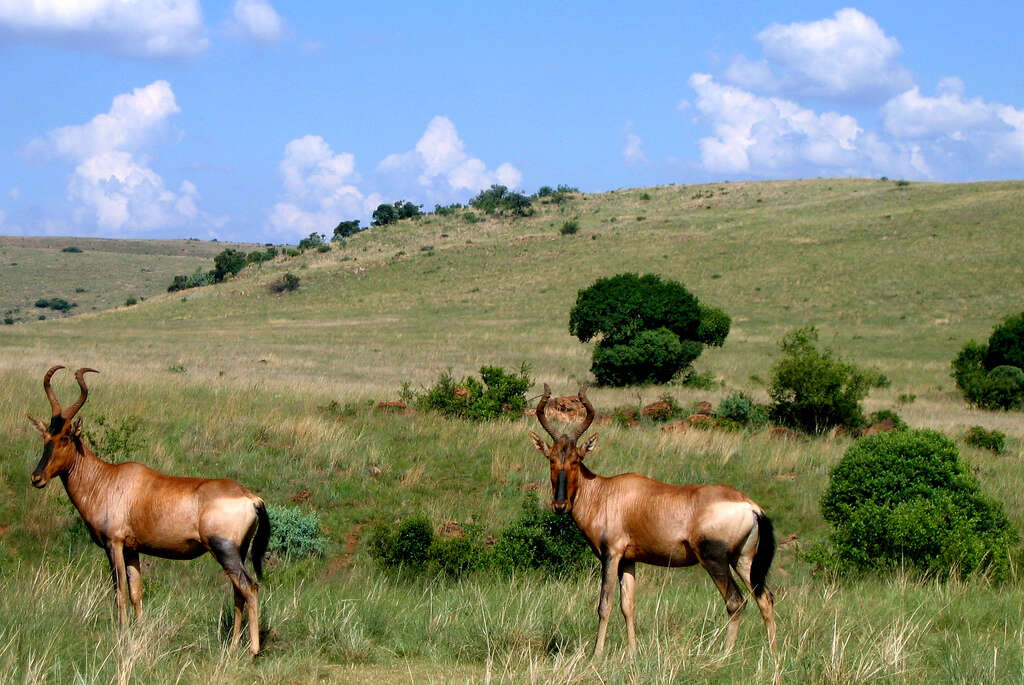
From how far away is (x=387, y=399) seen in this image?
840 inches

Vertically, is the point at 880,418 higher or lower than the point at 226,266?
lower

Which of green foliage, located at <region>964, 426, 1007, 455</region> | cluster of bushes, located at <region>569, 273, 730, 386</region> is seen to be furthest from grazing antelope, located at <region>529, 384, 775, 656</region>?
cluster of bushes, located at <region>569, 273, 730, 386</region>

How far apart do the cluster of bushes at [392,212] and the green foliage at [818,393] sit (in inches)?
3277

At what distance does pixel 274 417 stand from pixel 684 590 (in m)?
9.37

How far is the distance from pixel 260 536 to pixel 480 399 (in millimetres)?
12086

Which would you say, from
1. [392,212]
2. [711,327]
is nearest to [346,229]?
[392,212]

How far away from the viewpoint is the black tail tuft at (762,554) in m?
6.57

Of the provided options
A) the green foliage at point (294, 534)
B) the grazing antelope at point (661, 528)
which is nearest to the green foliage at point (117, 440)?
the green foliage at point (294, 534)

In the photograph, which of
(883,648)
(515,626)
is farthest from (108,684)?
(883,648)

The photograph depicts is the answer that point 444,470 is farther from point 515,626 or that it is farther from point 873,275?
point 873,275

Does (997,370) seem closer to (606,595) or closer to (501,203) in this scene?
(606,595)

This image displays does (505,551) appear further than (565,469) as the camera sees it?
Yes

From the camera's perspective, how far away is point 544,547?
1088 cm

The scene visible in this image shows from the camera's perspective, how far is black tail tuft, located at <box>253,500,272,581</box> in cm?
670
